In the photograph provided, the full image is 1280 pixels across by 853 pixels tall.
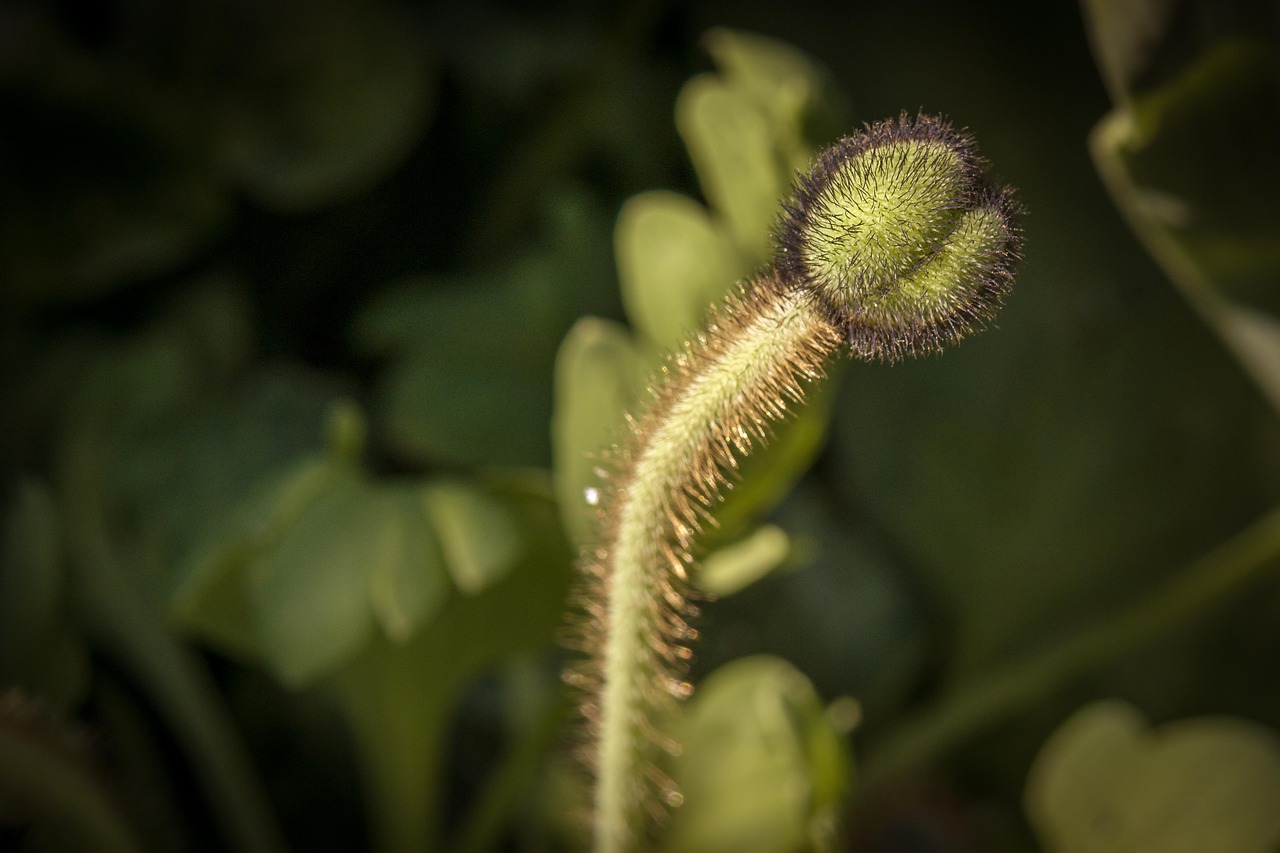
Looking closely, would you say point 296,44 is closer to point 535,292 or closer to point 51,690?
point 535,292

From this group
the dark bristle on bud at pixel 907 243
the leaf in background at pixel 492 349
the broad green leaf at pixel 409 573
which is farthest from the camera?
the leaf in background at pixel 492 349

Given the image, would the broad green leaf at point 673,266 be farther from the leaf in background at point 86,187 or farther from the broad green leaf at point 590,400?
the leaf in background at point 86,187

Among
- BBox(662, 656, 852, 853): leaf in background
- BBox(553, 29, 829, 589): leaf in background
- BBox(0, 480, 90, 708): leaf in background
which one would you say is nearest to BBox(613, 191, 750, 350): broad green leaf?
BBox(553, 29, 829, 589): leaf in background

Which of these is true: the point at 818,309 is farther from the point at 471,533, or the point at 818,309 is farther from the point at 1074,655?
the point at 1074,655

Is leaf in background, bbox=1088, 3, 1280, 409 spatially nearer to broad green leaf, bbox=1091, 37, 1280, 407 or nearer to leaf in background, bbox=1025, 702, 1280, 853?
broad green leaf, bbox=1091, 37, 1280, 407

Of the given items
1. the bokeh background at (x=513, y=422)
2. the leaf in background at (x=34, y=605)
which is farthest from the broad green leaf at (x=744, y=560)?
the leaf in background at (x=34, y=605)

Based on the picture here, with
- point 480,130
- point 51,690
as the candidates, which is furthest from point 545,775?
point 480,130
